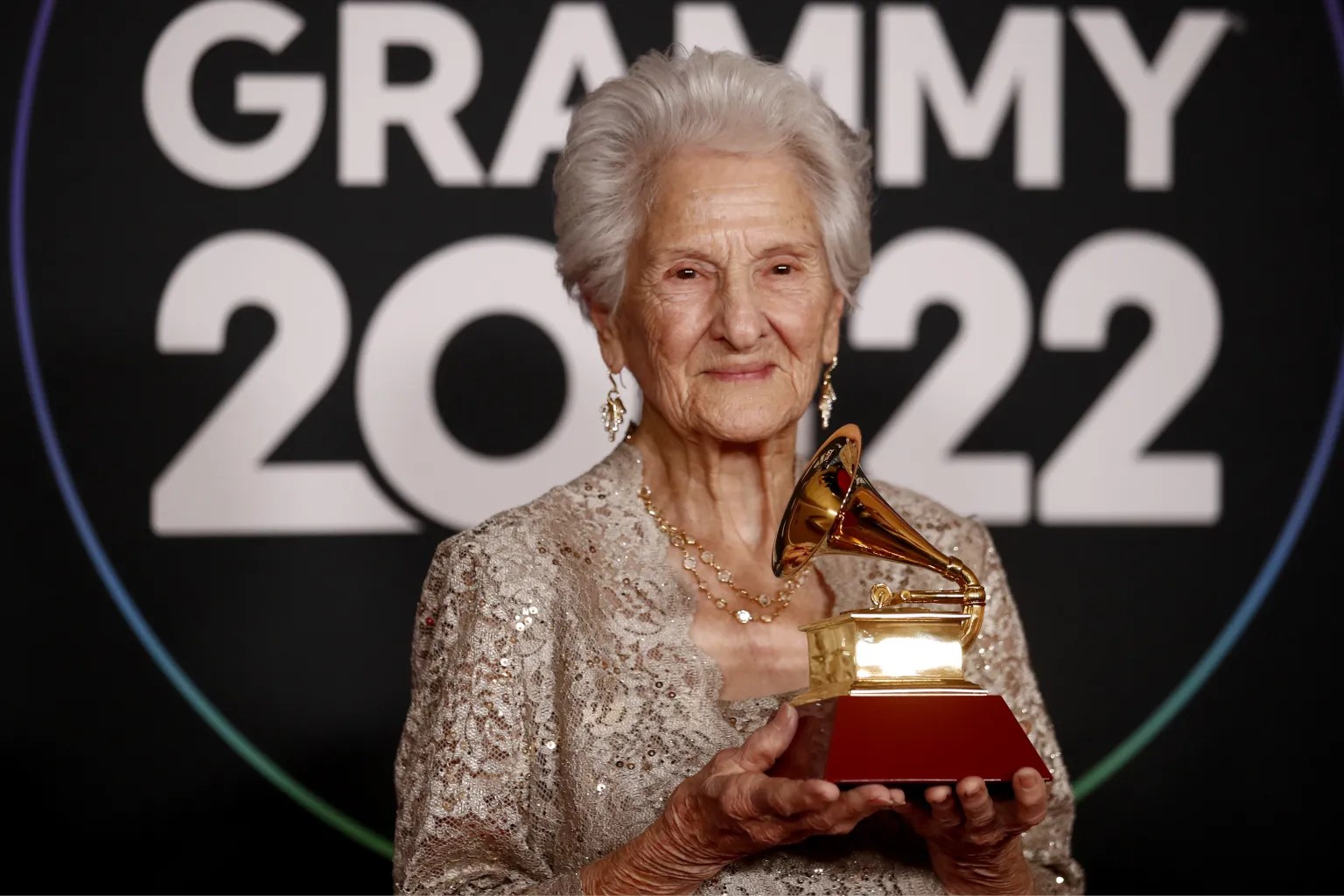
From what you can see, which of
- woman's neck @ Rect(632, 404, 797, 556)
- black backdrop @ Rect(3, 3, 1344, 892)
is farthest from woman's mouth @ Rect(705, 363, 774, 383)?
black backdrop @ Rect(3, 3, 1344, 892)

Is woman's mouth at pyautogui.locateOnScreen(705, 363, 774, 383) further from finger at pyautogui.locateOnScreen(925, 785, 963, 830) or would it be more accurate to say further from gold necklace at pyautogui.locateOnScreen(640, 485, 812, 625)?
finger at pyautogui.locateOnScreen(925, 785, 963, 830)

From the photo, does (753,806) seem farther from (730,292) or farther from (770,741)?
(730,292)

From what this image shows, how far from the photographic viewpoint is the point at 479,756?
2557mm

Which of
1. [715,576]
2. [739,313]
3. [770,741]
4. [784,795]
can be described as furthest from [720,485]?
[784,795]

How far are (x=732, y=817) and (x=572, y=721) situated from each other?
1.65ft

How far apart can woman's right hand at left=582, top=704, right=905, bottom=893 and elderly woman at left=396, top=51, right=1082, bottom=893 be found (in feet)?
0.04

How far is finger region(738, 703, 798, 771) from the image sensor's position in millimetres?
2193

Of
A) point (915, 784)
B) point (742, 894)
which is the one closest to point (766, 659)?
point (742, 894)

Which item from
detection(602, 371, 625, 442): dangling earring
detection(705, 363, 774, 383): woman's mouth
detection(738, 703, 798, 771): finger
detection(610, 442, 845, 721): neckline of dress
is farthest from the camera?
detection(602, 371, 625, 442): dangling earring

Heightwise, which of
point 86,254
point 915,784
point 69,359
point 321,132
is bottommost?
point 915,784

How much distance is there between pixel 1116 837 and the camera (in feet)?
14.4

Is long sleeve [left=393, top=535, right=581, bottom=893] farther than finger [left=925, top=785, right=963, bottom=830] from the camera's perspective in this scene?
Yes

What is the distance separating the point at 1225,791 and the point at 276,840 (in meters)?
2.46

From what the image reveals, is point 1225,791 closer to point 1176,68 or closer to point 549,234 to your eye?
point 1176,68
